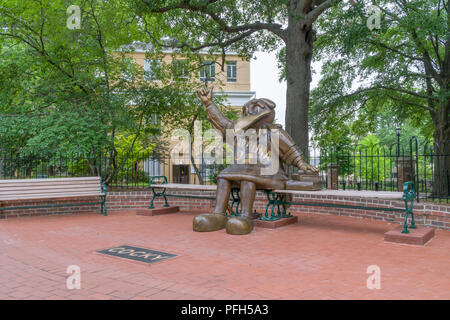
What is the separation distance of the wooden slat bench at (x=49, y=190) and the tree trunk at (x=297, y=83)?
16.5 ft

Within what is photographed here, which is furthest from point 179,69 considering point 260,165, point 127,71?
point 260,165

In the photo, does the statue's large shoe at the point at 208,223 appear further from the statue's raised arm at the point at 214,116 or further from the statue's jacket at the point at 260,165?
the statue's raised arm at the point at 214,116

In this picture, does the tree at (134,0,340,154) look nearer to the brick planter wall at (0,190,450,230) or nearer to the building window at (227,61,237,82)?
the brick planter wall at (0,190,450,230)

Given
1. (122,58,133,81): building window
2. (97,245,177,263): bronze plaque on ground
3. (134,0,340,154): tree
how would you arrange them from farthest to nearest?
(122,58,133,81): building window → (134,0,340,154): tree → (97,245,177,263): bronze plaque on ground

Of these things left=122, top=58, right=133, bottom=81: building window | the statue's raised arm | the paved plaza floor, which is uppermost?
left=122, top=58, right=133, bottom=81: building window

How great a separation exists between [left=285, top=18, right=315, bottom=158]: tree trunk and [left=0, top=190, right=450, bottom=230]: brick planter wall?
5.44 ft

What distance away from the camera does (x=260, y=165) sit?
6480 mm

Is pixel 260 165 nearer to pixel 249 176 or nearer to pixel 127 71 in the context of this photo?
pixel 249 176

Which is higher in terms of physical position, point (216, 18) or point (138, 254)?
point (216, 18)

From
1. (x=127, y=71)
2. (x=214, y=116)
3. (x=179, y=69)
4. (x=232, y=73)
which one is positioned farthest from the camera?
(x=232, y=73)

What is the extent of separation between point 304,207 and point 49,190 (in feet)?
19.2

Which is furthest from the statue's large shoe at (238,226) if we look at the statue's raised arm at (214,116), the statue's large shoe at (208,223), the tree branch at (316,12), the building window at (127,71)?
the building window at (127,71)

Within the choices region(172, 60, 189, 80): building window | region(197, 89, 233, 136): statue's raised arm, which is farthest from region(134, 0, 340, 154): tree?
region(197, 89, 233, 136): statue's raised arm

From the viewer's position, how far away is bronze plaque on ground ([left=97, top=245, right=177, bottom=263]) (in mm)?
4379
